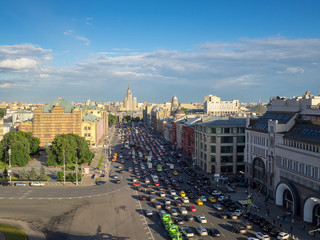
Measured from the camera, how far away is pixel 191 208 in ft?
188

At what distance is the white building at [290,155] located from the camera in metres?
50.8

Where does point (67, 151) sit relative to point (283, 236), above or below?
above

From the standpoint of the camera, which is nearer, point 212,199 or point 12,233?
point 12,233

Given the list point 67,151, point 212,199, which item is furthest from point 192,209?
point 67,151

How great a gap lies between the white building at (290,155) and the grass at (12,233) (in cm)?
4528

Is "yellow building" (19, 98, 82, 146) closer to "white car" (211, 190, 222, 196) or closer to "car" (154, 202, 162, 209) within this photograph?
"white car" (211, 190, 222, 196)

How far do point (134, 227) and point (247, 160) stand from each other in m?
39.5

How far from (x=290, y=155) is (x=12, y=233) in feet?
162

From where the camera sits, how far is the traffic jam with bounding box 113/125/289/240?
46.4 meters

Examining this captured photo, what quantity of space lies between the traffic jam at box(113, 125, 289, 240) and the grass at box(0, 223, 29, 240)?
1983 centimetres

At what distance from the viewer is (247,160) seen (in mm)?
78000

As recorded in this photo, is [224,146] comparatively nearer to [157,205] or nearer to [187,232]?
[157,205]

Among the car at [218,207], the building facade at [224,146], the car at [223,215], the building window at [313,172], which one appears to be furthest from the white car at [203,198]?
the building facade at [224,146]

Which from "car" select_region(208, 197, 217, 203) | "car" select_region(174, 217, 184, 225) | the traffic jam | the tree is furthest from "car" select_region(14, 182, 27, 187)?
"car" select_region(208, 197, 217, 203)
